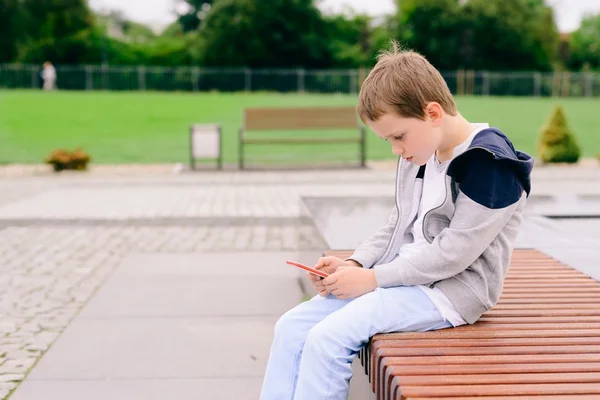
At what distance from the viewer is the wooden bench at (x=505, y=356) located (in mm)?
2027

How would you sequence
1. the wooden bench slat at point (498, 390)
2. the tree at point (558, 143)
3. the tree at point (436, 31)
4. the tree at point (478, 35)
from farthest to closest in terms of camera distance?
1. the tree at point (436, 31)
2. the tree at point (478, 35)
3. the tree at point (558, 143)
4. the wooden bench slat at point (498, 390)

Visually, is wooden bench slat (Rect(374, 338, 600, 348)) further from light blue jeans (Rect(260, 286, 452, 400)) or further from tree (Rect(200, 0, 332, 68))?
tree (Rect(200, 0, 332, 68))

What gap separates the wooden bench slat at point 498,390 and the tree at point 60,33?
53585 mm

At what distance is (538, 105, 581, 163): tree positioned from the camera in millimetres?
13961

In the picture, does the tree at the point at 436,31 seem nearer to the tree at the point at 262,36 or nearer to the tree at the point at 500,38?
the tree at the point at 500,38

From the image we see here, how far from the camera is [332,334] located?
243 centimetres

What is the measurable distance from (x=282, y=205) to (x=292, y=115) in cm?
578

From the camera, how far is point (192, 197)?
973cm

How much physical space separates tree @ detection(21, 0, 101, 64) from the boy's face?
5293 centimetres

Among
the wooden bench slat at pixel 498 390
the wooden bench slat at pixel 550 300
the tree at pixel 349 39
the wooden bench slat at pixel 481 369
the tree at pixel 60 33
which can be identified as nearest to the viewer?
the wooden bench slat at pixel 498 390

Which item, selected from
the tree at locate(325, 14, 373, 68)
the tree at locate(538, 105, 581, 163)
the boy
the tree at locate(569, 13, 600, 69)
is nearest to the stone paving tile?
the boy

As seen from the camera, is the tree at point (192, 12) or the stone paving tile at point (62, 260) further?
the tree at point (192, 12)

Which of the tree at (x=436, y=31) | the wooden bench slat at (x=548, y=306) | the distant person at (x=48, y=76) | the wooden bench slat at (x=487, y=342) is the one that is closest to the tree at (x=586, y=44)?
the tree at (x=436, y=31)

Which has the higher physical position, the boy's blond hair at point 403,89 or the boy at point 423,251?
the boy's blond hair at point 403,89
